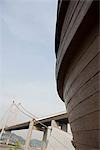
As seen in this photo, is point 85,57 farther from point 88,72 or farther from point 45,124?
point 45,124

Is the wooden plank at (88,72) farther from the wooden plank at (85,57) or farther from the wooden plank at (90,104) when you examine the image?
the wooden plank at (90,104)

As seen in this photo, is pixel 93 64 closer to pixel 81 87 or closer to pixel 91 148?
pixel 81 87

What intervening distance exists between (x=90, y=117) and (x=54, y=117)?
2319 centimetres

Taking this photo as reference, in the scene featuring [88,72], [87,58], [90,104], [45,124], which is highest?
[45,124]

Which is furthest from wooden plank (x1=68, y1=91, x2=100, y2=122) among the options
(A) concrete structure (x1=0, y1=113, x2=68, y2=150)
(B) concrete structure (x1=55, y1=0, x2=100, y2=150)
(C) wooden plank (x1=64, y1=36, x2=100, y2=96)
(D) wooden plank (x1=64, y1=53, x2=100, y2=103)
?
(A) concrete structure (x1=0, y1=113, x2=68, y2=150)

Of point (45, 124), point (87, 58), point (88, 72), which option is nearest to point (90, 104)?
point (88, 72)

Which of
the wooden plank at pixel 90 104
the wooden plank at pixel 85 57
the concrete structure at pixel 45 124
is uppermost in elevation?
the concrete structure at pixel 45 124

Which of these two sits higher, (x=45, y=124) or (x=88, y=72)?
(x=45, y=124)

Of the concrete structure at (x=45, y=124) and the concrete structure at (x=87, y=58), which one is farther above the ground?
the concrete structure at (x=45, y=124)

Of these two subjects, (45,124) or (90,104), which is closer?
(90,104)

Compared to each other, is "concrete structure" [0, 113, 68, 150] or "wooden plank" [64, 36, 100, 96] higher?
"concrete structure" [0, 113, 68, 150]

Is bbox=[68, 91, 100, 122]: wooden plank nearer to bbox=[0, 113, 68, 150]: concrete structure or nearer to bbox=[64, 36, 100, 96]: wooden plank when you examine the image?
bbox=[64, 36, 100, 96]: wooden plank

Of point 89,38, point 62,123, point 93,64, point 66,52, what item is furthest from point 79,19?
point 62,123

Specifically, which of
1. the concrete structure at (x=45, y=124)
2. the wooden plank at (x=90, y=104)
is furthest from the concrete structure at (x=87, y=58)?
the concrete structure at (x=45, y=124)
